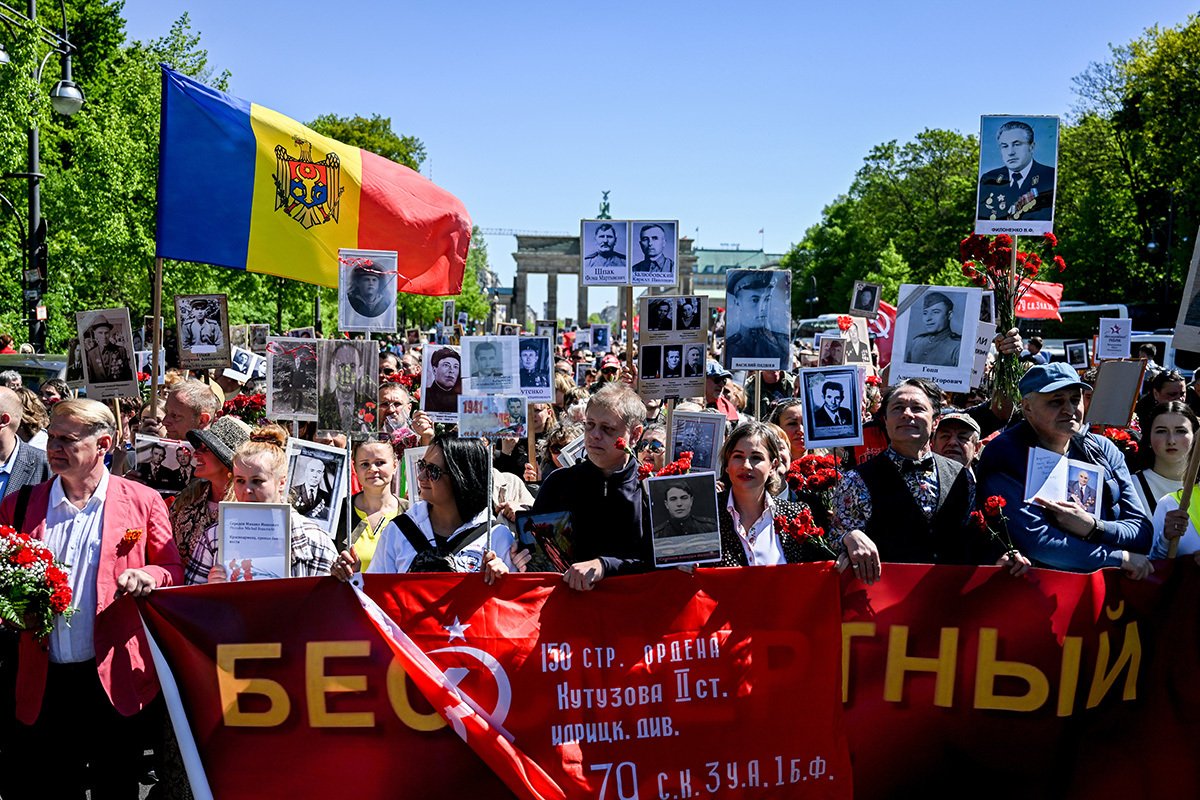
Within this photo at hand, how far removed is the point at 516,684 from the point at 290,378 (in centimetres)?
326

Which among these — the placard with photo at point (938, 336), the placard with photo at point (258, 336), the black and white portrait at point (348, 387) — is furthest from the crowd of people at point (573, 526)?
the placard with photo at point (258, 336)

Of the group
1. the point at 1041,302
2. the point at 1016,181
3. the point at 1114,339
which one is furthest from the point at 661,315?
the point at 1041,302

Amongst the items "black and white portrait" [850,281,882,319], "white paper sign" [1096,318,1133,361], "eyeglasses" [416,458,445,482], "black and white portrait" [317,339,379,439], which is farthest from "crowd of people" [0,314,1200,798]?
"white paper sign" [1096,318,1133,361]

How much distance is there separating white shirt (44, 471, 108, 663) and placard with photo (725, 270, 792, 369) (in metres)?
4.91

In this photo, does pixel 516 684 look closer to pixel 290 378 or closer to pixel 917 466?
pixel 917 466

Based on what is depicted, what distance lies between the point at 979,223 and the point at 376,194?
486 centimetres

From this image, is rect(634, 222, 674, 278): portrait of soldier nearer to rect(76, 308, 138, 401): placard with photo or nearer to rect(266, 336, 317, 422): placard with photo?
rect(266, 336, 317, 422): placard with photo

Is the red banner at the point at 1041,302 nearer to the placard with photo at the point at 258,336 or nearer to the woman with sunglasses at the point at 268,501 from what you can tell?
the placard with photo at the point at 258,336

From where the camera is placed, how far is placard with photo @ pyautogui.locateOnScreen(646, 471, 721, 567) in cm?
458

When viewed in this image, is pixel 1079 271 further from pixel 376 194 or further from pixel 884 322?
pixel 376 194

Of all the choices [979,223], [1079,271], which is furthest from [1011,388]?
[1079,271]

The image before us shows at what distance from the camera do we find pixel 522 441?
9523 millimetres

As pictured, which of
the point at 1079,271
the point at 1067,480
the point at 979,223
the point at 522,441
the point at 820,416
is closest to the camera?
the point at 1067,480

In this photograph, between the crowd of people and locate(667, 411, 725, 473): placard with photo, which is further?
locate(667, 411, 725, 473): placard with photo
